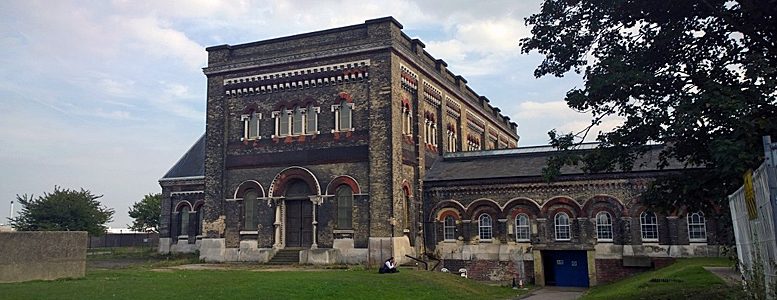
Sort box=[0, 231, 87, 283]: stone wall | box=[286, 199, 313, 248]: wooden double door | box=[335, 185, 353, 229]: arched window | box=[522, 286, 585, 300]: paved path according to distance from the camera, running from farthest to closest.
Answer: box=[286, 199, 313, 248]: wooden double door
box=[335, 185, 353, 229]: arched window
box=[522, 286, 585, 300]: paved path
box=[0, 231, 87, 283]: stone wall

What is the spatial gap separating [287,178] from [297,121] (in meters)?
2.90

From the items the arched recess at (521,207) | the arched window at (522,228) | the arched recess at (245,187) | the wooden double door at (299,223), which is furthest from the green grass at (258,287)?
the arched recess at (245,187)

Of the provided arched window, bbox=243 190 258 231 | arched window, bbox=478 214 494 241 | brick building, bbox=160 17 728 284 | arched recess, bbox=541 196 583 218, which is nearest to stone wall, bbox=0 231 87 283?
brick building, bbox=160 17 728 284

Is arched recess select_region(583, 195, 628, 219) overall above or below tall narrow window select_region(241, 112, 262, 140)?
below

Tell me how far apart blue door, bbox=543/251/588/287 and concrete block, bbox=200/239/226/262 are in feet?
51.9

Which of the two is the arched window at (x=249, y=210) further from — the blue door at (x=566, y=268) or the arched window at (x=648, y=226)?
the arched window at (x=648, y=226)

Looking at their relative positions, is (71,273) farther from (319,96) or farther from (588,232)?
(588,232)

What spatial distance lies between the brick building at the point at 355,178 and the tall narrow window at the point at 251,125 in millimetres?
73

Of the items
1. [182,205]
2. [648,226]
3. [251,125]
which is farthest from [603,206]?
[182,205]

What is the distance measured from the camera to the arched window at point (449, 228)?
103ft

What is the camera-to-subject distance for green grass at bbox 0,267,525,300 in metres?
16.1

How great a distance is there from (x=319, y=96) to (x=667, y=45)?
64.0 feet

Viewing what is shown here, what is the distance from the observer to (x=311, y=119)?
30.8m

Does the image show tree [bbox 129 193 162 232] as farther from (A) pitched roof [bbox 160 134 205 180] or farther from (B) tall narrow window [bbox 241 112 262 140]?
(B) tall narrow window [bbox 241 112 262 140]
